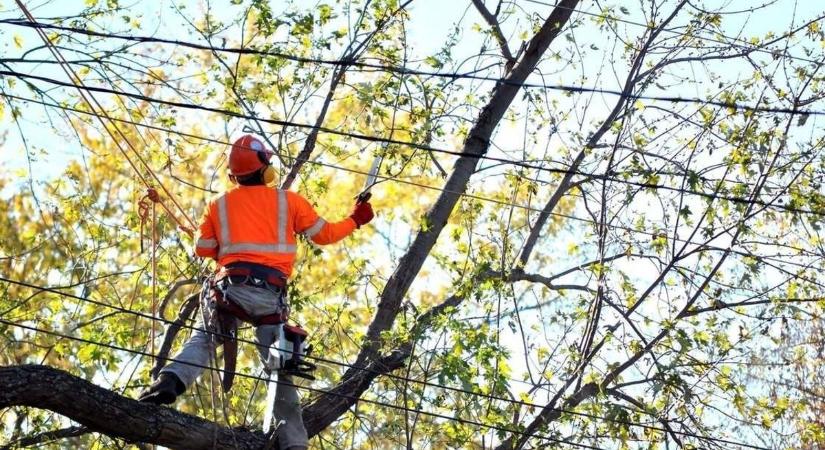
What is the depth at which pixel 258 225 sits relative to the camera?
7863 millimetres

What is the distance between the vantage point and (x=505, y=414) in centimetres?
935

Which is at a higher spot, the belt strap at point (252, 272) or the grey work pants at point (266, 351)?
the belt strap at point (252, 272)

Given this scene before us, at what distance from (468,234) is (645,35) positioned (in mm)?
2071

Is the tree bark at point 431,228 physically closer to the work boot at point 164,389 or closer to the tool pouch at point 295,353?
the tool pouch at point 295,353

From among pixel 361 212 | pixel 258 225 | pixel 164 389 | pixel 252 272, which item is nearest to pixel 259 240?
pixel 258 225

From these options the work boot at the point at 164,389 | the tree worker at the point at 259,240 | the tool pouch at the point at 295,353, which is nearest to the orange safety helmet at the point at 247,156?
the tree worker at the point at 259,240

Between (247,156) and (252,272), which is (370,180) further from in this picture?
(252,272)

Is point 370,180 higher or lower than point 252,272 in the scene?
higher

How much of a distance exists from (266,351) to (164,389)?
0.63 metres

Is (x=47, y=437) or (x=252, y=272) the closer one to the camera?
(x=252, y=272)

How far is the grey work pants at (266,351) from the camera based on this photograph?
7.76 meters

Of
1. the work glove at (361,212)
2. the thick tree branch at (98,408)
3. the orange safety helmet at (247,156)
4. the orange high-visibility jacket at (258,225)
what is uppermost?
the orange safety helmet at (247,156)

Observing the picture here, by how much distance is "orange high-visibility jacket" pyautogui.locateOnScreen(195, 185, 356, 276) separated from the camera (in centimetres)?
784

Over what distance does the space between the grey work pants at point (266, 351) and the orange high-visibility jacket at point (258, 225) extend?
0.18 m
